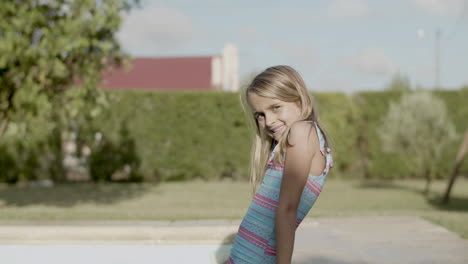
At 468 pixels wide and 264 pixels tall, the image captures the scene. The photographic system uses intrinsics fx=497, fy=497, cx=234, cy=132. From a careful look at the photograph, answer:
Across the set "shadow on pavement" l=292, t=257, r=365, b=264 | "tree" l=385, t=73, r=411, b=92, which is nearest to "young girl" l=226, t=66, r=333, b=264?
"shadow on pavement" l=292, t=257, r=365, b=264

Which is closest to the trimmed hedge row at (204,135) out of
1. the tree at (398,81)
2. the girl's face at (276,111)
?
the girl's face at (276,111)

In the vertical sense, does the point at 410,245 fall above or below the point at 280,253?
below

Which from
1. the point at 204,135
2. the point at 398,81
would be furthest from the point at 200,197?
the point at 398,81

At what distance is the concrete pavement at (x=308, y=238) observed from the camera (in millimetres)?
4055

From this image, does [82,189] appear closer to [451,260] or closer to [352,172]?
[352,172]

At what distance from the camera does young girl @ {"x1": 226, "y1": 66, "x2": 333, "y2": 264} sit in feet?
5.44

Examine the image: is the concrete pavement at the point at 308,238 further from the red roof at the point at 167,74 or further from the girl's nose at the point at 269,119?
the red roof at the point at 167,74

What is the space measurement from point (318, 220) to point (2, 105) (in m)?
5.89

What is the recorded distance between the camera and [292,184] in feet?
5.40

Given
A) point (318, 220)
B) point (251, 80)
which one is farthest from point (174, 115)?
point (251, 80)

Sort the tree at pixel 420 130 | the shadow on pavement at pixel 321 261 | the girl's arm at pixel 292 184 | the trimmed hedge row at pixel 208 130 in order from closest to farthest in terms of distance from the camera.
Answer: the girl's arm at pixel 292 184
the shadow on pavement at pixel 321 261
the tree at pixel 420 130
the trimmed hedge row at pixel 208 130

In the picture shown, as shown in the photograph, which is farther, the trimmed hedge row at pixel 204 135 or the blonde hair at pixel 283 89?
the trimmed hedge row at pixel 204 135

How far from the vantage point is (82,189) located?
45.0 feet

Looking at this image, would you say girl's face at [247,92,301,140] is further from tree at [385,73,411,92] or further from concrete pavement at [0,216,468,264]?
tree at [385,73,411,92]
